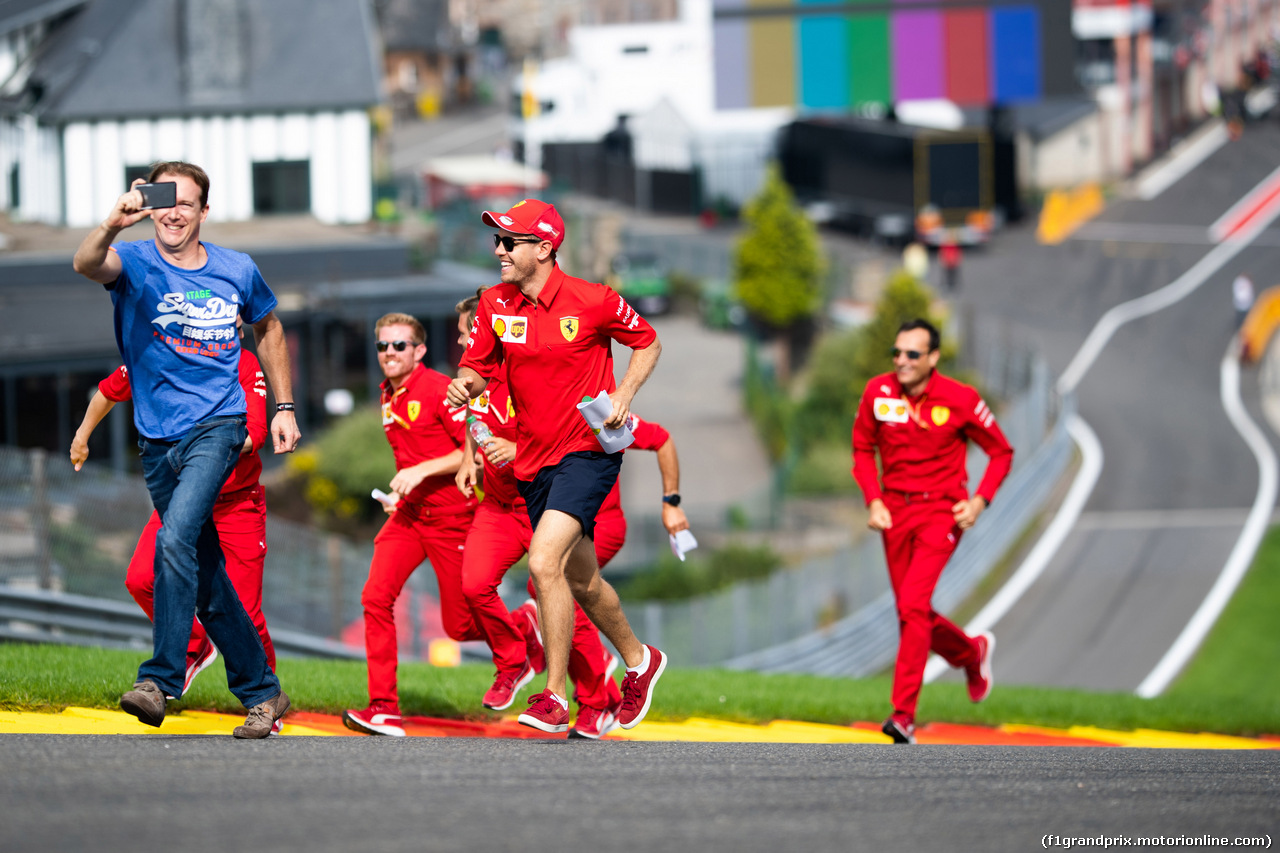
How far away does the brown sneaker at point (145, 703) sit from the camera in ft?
20.4

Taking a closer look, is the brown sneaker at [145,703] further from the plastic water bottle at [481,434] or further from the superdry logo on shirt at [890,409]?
the superdry logo on shirt at [890,409]

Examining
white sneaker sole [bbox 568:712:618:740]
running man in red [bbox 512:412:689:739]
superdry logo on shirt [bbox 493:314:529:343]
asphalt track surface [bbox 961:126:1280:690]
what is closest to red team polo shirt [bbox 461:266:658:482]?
superdry logo on shirt [bbox 493:314:529:343]

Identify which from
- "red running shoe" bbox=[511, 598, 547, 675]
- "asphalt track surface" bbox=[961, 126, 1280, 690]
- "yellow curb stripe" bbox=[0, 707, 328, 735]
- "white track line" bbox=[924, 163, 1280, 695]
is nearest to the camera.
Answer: "yellow curb stripe" bbox=[0, 707, 328, 735]

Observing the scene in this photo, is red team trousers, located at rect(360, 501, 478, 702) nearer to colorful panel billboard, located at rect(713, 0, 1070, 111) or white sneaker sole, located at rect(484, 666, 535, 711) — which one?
white sneaker sole, located at rect(484, 666, 535, 711)

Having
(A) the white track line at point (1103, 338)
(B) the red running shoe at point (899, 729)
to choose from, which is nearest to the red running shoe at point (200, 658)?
(B) the red running shoe at point (899, 729)

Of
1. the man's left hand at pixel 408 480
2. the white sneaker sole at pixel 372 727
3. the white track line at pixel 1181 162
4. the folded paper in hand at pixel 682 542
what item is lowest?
the white sneaker sole at pixel 372 727

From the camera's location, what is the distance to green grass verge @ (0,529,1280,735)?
8.07m

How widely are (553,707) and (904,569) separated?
3159 mm

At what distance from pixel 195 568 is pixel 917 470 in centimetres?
438

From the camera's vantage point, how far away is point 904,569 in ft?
30.9

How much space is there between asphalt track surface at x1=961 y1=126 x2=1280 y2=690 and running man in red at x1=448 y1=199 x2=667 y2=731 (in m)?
15.6

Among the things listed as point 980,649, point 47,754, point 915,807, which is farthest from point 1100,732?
point 47,754

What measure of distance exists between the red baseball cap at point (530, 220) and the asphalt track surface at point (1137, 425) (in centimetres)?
1595

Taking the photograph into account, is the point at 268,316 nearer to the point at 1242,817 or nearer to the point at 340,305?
the point at 1242,817
